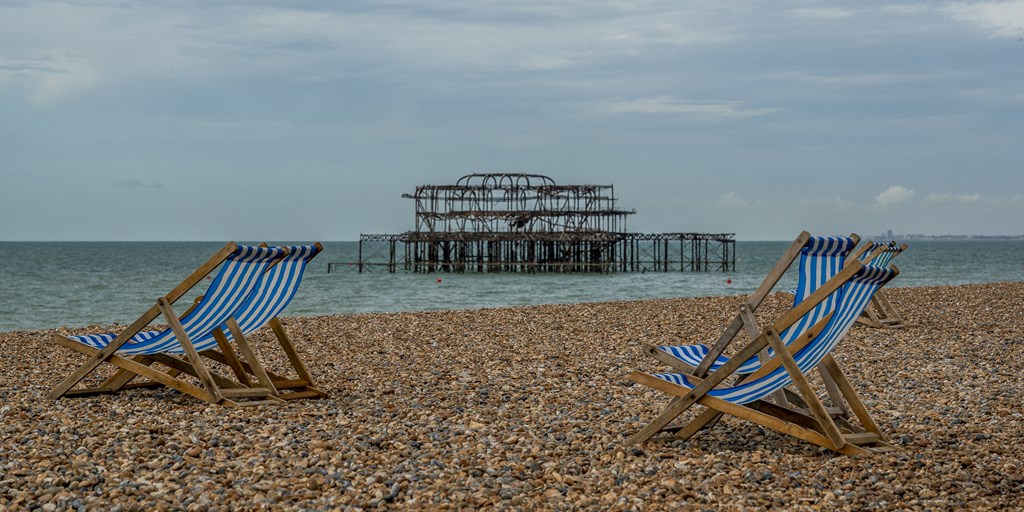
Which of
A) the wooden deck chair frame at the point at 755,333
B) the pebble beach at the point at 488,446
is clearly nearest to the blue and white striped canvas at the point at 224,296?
the pebble beach at the point at 488,446

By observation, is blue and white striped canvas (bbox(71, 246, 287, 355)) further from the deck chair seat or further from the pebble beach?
the pebble beach

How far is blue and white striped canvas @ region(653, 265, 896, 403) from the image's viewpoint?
4039 mm

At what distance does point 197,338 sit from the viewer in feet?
18.2

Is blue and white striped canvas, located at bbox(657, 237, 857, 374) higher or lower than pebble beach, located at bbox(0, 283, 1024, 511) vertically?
higher

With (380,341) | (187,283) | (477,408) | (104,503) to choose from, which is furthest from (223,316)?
(380,341)

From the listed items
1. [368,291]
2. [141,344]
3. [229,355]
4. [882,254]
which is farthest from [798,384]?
[368,291]

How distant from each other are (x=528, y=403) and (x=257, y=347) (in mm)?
3927

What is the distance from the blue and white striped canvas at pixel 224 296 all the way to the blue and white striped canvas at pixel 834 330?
97.9 inches

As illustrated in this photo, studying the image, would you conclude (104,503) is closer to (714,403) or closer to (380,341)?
(714,403)

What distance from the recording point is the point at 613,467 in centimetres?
414

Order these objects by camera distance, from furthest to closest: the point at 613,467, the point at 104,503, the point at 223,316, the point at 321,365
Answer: the point at 321,365
the point at 223,316
the point at 613,467
the point at 104,503

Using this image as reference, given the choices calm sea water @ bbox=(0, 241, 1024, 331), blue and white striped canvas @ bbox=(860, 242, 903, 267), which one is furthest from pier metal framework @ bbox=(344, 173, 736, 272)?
blue and white striped canvas @ bbox=(860, 242, 903, 267)

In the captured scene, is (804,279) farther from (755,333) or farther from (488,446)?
(488,446)

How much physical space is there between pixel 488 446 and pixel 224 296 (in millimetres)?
1774
